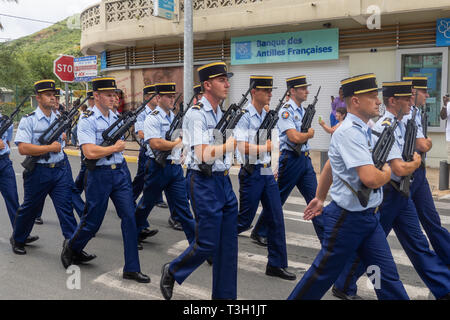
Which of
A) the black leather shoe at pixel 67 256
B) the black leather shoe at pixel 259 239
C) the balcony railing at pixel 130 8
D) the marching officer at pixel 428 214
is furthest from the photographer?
the balcony railing at pixel 130 8

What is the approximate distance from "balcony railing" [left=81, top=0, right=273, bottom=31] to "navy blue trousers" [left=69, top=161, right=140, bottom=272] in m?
11.2

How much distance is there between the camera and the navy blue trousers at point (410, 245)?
3.96 m

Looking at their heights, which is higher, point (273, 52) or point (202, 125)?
point (273, 52)

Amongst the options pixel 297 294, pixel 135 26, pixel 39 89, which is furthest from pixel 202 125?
pixel 135 26

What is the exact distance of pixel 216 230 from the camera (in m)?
3.71

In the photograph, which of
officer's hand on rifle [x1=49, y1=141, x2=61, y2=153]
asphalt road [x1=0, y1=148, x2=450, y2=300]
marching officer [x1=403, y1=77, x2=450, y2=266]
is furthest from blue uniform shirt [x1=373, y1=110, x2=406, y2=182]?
officer's hand on rifle [x1=49, y1=141, x2=61, y2=153]

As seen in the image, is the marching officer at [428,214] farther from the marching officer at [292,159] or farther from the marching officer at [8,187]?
the marching officer at [8,187]

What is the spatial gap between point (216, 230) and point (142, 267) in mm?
1722

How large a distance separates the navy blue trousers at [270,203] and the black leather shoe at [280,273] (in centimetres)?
4

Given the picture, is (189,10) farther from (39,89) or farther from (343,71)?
(39,89)

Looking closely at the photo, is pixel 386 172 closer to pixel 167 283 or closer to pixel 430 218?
pixel 430 218

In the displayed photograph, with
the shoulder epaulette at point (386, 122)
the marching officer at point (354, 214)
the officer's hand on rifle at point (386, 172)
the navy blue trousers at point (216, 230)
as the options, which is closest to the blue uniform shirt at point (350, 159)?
the marching officer at point (354, 214)
